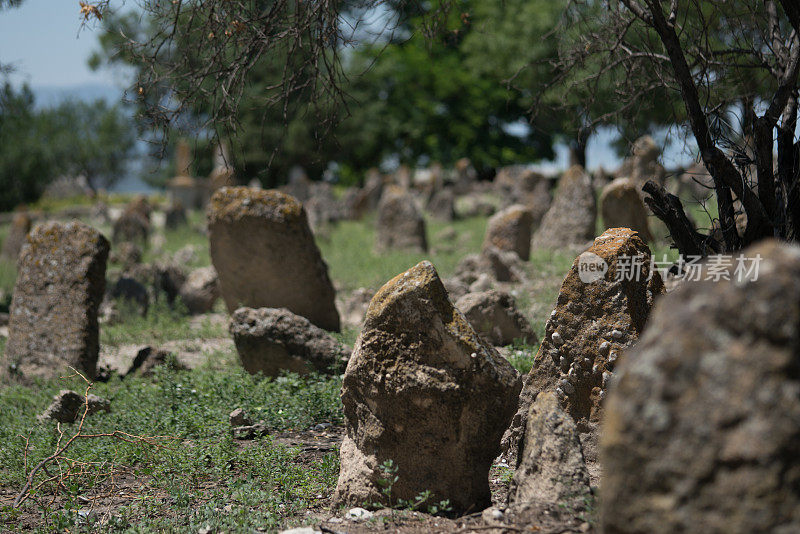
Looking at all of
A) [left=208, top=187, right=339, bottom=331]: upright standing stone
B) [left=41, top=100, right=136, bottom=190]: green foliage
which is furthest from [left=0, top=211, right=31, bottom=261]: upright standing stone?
[left=41, top=100, right=136, bottom=190]: green foliage

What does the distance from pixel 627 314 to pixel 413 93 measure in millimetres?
36128

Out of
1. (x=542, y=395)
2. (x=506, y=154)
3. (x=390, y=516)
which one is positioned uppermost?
(x=506, y=154)

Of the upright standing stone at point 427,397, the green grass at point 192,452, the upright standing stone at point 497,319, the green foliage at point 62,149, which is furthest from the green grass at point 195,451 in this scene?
the green foliage at point 62,149

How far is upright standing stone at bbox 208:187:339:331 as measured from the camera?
370 inches

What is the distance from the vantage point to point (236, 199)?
948cm

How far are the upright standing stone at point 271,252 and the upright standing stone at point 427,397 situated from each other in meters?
5.28

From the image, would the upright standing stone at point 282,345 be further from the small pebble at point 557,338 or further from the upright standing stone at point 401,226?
the upright standing stone at point 401,226

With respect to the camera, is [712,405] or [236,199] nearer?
[712,405]

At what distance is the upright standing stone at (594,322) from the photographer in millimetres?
4820

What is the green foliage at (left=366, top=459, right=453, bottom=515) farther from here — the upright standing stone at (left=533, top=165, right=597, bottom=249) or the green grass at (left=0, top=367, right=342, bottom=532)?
the upright standing stone at (left=533, top=165, right=597, bottom=249)

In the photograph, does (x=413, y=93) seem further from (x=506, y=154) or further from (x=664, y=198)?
(x=664, y=198)

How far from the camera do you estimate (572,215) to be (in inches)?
590

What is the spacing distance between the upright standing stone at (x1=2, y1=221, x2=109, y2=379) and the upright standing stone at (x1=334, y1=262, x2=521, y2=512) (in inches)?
194

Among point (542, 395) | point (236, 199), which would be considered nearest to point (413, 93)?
point (236, 199)
